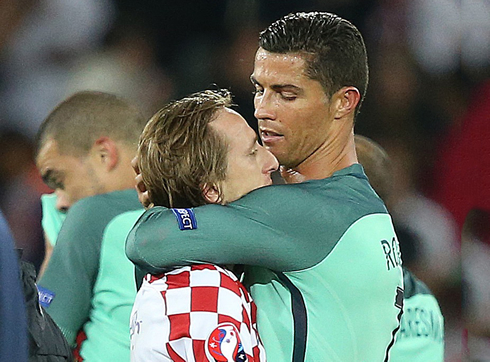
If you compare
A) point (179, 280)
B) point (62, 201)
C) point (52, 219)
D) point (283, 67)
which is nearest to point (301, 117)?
point (283, 67)

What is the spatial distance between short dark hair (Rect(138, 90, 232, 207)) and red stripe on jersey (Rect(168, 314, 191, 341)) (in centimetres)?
25

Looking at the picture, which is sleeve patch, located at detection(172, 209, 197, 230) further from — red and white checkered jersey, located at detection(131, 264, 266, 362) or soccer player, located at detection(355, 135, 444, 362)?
soccer player, located at detection(355, 135, 444, 362)

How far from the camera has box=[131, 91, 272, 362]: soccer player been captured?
5.12ft

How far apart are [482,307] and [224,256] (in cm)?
272

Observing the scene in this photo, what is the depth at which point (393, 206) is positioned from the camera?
4105 millimetres

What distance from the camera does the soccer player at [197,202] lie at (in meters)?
1.56

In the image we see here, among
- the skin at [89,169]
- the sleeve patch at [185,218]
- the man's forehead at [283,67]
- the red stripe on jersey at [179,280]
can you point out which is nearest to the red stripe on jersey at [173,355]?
the red stripe on jersey at [179,280]

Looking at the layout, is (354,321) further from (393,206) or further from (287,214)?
(393,206)

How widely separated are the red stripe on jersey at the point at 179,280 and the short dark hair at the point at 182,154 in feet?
0.54

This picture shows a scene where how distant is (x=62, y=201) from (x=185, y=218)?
1371 mm

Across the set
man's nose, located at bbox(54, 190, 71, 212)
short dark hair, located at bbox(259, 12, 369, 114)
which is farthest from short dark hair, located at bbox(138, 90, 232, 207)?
man's nose, located at bbox(54, 190, 71, 212)

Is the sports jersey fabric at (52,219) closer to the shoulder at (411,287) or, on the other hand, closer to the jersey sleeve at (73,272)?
the jersey sleeve at (73,272)

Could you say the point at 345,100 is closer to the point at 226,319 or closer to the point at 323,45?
the point at 323,45

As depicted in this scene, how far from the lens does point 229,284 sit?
161cm
